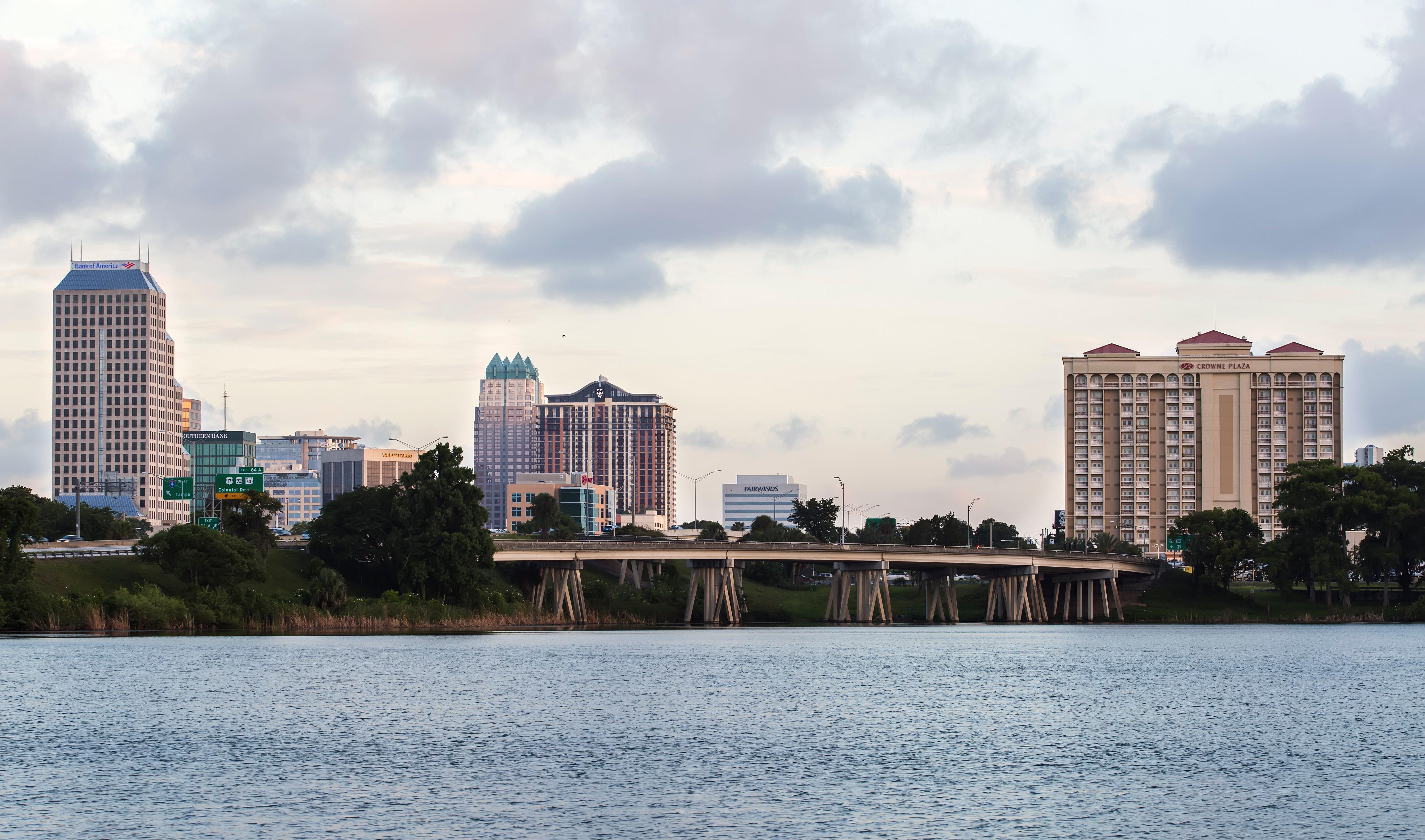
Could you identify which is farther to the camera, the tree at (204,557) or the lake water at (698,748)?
the tree at (204,557)

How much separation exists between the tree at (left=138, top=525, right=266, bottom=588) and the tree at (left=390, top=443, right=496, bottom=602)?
20.2 m

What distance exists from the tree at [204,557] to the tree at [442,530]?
2018cm

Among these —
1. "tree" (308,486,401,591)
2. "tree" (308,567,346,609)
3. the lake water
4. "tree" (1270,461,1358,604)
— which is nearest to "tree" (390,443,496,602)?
"tree" (308,486,401,591)

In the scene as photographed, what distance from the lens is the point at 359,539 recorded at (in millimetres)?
177250

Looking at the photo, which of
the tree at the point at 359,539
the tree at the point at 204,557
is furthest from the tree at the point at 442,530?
the tree at the point at 204,557

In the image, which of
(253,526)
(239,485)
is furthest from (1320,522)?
(239,485)

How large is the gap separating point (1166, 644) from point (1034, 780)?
99.1 meters

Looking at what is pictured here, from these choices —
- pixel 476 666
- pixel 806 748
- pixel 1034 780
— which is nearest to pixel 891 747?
pixel 806 748

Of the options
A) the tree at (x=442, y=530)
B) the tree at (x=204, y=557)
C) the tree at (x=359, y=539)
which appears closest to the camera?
the tree at (x=204, y=557)

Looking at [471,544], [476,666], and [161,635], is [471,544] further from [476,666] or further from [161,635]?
[476,666]

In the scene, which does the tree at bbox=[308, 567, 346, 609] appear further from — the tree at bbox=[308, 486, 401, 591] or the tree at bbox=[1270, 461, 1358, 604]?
the tree at bbox=[1270, 461, 1358, 604]

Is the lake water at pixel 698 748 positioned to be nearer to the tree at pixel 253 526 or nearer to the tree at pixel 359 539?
the tree at pixel 253 526

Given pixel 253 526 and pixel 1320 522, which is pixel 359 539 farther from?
pixel 1320 522

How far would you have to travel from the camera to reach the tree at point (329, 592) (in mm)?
155750
